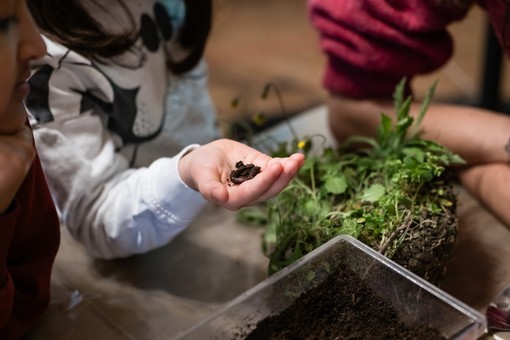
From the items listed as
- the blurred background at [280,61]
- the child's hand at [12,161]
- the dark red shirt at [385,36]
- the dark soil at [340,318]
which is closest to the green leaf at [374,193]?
the dark soil at [340,318]

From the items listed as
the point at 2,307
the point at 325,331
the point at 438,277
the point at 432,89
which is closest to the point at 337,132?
the point at 432,89

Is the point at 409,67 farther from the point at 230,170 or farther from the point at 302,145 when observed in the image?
the point at 230,170

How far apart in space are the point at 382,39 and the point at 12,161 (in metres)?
0.59

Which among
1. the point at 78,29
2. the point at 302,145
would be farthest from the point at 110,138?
the point at 302,145

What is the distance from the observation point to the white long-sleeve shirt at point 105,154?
754mm

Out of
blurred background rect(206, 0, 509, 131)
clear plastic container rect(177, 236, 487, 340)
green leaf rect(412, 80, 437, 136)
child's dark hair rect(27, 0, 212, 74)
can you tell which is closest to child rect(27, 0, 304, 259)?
child's dark hair rect(27, 0, 212, 74)

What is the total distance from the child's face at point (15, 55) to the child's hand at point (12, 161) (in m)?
0.01

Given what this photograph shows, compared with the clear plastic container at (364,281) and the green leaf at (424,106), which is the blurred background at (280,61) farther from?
the clear plastic container at (364,281)

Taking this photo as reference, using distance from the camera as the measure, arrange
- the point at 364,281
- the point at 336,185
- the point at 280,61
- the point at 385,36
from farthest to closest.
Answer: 1. the point at 280,61
2. the point at 385,36
3. the point at 336,185
4. the point at 364,281

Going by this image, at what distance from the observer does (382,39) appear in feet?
3.07

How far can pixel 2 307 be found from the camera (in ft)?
2.06

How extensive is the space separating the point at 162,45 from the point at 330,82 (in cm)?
27

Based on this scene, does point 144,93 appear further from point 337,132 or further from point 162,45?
point 337,132

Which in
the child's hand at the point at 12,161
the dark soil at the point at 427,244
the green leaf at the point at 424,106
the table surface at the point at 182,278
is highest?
the child's hand at the point at 12,161
